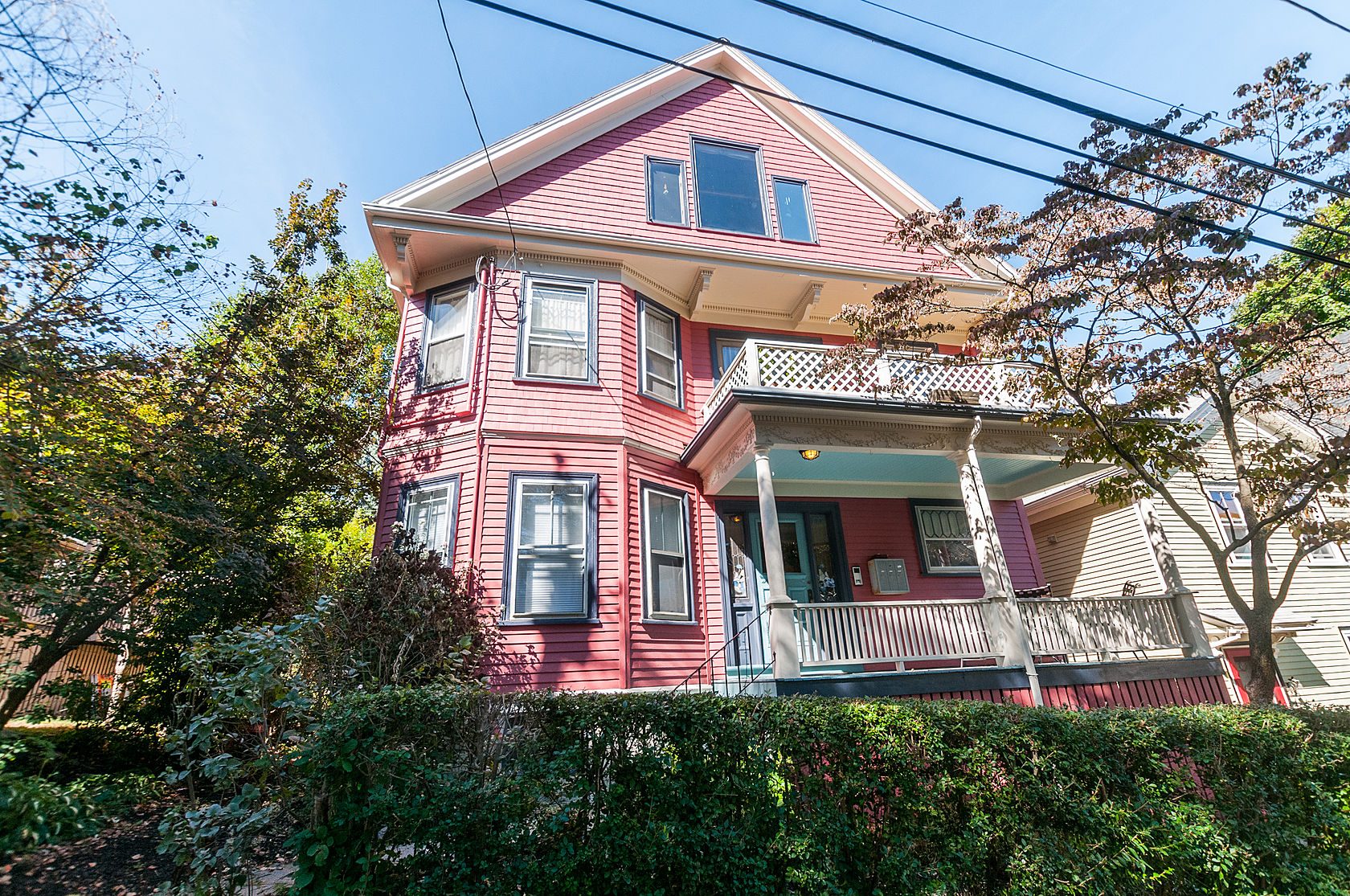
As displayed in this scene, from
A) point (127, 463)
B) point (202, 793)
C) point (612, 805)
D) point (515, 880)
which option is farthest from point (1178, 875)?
point (127, 463)

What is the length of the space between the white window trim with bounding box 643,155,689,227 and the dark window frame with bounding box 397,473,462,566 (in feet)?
19.9

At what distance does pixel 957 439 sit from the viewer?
30.5 feet

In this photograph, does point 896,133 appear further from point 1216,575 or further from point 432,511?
point 1216,575

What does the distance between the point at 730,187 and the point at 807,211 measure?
1.71 m

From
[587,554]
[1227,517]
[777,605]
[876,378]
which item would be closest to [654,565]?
[587,554]

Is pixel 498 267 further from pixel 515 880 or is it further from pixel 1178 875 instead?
pixel 1178 875

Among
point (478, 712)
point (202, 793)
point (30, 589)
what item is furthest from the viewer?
point (202, 793)

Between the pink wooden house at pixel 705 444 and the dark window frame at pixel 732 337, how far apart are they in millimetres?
51

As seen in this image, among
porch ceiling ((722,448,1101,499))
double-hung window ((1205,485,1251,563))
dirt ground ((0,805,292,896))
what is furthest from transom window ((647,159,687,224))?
double-hung window ((1205,485,1251,563))

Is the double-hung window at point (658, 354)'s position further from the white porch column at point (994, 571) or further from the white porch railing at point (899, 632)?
the white porch column at point (994, 571)

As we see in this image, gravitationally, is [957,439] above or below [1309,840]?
above

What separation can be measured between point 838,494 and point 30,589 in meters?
10.7

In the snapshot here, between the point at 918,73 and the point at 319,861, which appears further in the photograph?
the point at 918,73

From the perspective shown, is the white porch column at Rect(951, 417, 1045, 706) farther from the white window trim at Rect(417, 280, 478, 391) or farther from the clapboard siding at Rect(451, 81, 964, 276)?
the white window trim at Rect(417, 280, 478, 391)
